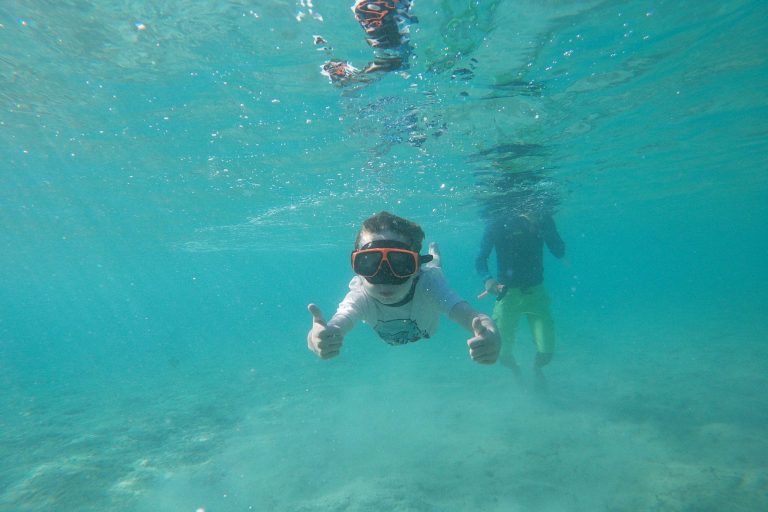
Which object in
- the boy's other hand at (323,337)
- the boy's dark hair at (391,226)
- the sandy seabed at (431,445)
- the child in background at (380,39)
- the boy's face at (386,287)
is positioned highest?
the child in background at (380,39)

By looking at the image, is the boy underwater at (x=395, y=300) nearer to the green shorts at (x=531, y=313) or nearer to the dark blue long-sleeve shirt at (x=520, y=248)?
the dark blue long-sleeve shirt at (x=520, y=248)

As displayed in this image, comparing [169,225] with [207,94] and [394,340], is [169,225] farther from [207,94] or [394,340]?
[394,340]

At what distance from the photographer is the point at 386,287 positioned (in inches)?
152

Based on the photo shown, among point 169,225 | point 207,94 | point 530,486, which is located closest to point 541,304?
point 530,486

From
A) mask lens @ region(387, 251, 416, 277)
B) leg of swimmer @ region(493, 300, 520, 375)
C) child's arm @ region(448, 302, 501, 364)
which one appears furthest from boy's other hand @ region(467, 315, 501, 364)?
leg of swimmer @ region(493, 300, 520, 375)

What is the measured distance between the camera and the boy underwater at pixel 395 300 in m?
3.39

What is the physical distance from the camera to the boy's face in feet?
12.7

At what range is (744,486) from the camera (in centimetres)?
744

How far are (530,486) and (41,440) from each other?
18.2 meters

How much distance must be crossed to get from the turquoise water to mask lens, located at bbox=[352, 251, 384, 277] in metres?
6.26

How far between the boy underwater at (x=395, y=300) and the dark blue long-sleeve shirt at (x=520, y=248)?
754 centimetres

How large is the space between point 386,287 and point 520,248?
29.8ft

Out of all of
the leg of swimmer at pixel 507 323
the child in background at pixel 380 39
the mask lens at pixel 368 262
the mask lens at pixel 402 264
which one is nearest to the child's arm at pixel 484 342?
the mask lens at pixel 402 264

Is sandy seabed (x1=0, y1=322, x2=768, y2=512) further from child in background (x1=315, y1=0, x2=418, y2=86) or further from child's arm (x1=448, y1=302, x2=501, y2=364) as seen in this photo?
child in background (x1=315, y1=0, x2=418, y2=86)
